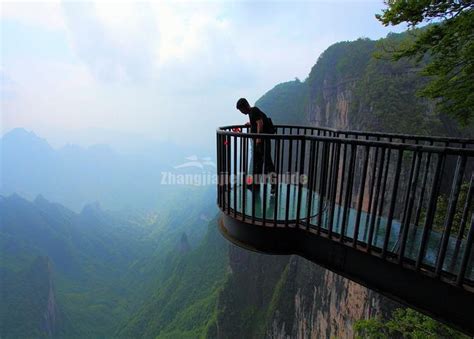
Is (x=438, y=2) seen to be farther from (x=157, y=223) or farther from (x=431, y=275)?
(x=157, y=223)

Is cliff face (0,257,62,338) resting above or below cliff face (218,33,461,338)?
below

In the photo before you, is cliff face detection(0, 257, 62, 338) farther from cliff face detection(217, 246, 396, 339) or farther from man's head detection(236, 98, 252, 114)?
man's head detection(236, 98, 252, 114)

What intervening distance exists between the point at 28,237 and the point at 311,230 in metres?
138

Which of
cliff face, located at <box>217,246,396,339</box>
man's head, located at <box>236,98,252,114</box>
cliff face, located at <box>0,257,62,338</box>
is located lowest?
cliff face, located at <box>0,257,62,338</box>

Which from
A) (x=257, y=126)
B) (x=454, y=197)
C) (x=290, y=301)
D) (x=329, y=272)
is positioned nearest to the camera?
(x=454, y=197)

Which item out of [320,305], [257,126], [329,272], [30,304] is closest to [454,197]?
[257,126]

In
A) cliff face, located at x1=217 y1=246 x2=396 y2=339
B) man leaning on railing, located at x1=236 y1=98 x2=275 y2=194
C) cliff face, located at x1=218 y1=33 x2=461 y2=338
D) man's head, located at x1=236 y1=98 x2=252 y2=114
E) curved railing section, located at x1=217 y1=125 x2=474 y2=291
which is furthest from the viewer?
cliff face, located at x1=218 y1=33 x2=461 y2=338

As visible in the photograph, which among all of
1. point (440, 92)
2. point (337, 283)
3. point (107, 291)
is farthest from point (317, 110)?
point (107, 291)

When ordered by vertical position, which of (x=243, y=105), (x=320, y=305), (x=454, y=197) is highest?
(x=243, y=105)

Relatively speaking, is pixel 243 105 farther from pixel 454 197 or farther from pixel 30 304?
pixel 30 304

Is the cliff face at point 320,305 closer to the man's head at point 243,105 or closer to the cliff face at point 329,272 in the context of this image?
the cliff face at point 329,272

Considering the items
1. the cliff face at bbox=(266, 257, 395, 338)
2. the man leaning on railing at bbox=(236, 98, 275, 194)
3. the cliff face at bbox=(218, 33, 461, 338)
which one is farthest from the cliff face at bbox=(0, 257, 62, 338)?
the man leaning on railing at bbox=(236, 98, 275, 194)

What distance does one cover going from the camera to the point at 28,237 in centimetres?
10575

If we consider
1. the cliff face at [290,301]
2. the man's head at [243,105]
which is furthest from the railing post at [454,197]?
the cliff face at [290,301]
